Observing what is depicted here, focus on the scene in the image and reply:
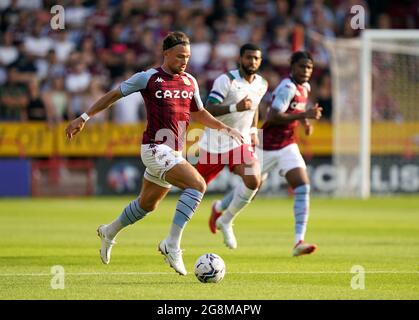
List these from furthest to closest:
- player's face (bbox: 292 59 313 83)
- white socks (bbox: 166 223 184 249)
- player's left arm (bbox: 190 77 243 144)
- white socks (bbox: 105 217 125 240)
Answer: player's face (bbox: 292 59 313 83) < white socks (bbox: 105 217 125 240) < player's left arm (bbox: 190 77 243 144) < white socks (bbox: 166 223 184 249)

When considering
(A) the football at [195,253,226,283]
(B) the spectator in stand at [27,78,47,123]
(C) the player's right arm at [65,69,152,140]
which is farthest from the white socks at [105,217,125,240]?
(B) the spectator in stand at [27,78,47,123]

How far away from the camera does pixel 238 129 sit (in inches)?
539

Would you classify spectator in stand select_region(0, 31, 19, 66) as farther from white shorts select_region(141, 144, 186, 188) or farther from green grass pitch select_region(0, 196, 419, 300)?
white shorts select_region(141, 144, 186, 188)

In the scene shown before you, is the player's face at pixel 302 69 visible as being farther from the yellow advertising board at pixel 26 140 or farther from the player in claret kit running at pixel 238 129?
the yellow advertising board at pixel 26 140

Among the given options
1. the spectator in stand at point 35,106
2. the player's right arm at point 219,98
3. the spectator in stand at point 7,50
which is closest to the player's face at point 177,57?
the player's right arm at point 219,98

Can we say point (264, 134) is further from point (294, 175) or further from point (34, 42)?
point (34, 42)

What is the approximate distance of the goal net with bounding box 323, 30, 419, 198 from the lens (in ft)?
82.8

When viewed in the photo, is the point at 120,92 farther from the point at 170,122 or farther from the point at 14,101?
the point at 14,101

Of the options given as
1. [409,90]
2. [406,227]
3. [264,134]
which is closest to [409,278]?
[264,134]

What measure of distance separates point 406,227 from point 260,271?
6661 mm

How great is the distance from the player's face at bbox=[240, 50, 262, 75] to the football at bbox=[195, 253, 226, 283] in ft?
13.1

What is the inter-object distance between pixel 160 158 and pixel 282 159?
3.39 metres
